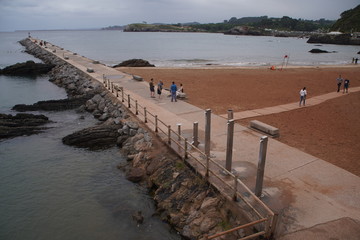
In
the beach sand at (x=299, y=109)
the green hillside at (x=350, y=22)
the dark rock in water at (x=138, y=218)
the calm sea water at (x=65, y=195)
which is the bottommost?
the calm sea water at (x=65, y=195)

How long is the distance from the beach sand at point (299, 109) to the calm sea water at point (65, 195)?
7.28 meters

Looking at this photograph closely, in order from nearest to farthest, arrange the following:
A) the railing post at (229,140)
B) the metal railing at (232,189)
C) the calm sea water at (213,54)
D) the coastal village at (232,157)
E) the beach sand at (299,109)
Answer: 1. the metal railing at (232,189)
2. the coastal village at (232,157)
3. the railing post at (229,140)
4. the beach sand at (299,109)
5. the calm sea water at (213,54)

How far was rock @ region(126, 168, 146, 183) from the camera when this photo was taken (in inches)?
464

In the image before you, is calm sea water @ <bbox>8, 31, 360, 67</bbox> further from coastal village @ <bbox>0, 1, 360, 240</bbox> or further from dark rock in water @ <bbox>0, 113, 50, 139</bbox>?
dark rock in water @ <bbox>0, 113, 50, 139</bbox>

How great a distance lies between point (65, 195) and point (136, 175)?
2869 millimetres

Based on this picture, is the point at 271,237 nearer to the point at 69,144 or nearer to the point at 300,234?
the point at 300,234

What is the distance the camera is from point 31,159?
1391 cm

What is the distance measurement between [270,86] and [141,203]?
2085cm

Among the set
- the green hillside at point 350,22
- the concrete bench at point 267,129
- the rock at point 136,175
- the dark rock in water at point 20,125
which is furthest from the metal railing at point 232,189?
the green hillside at point 350,22

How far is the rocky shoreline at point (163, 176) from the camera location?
8.16 metres

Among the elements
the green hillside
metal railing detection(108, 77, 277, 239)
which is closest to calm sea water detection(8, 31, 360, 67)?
metal railing detection(108, 77, 277, 239)

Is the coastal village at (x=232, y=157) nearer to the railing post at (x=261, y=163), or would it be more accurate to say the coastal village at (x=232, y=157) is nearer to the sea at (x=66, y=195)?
the railing post at (x=261, y=163)

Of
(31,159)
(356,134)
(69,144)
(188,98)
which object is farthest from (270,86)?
(31,159)

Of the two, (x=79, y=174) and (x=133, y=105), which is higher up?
(x=133, y=105)
